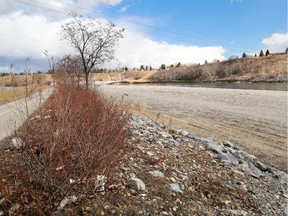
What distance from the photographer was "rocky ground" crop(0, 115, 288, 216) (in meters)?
4.70

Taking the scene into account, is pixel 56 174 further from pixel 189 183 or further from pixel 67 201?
pixel 189 183

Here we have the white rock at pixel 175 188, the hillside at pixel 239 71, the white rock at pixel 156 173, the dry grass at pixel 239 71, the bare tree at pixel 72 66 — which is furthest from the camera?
the dry grass at pixel 239 71

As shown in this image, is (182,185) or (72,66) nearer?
(182,185)

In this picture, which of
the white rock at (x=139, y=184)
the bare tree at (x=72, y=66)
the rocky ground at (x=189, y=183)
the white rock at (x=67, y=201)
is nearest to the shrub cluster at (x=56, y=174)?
the white rock at (x=67, y=201)

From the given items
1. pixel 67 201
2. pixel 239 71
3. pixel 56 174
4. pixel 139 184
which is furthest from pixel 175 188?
pixel 239 71

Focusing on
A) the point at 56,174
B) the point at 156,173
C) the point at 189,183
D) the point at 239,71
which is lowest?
the point at 189,183

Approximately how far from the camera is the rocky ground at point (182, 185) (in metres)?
4.70

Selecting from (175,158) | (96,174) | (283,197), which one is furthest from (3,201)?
(283,197)

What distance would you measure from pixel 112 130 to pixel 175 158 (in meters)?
2.77

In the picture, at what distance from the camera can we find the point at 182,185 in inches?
231

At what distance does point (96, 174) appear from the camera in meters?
4.83

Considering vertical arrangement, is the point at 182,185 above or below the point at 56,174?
below

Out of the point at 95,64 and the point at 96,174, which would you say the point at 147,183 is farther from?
the point at 95,64

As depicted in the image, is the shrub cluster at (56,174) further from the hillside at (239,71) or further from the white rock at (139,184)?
the hillside at (239,71)
